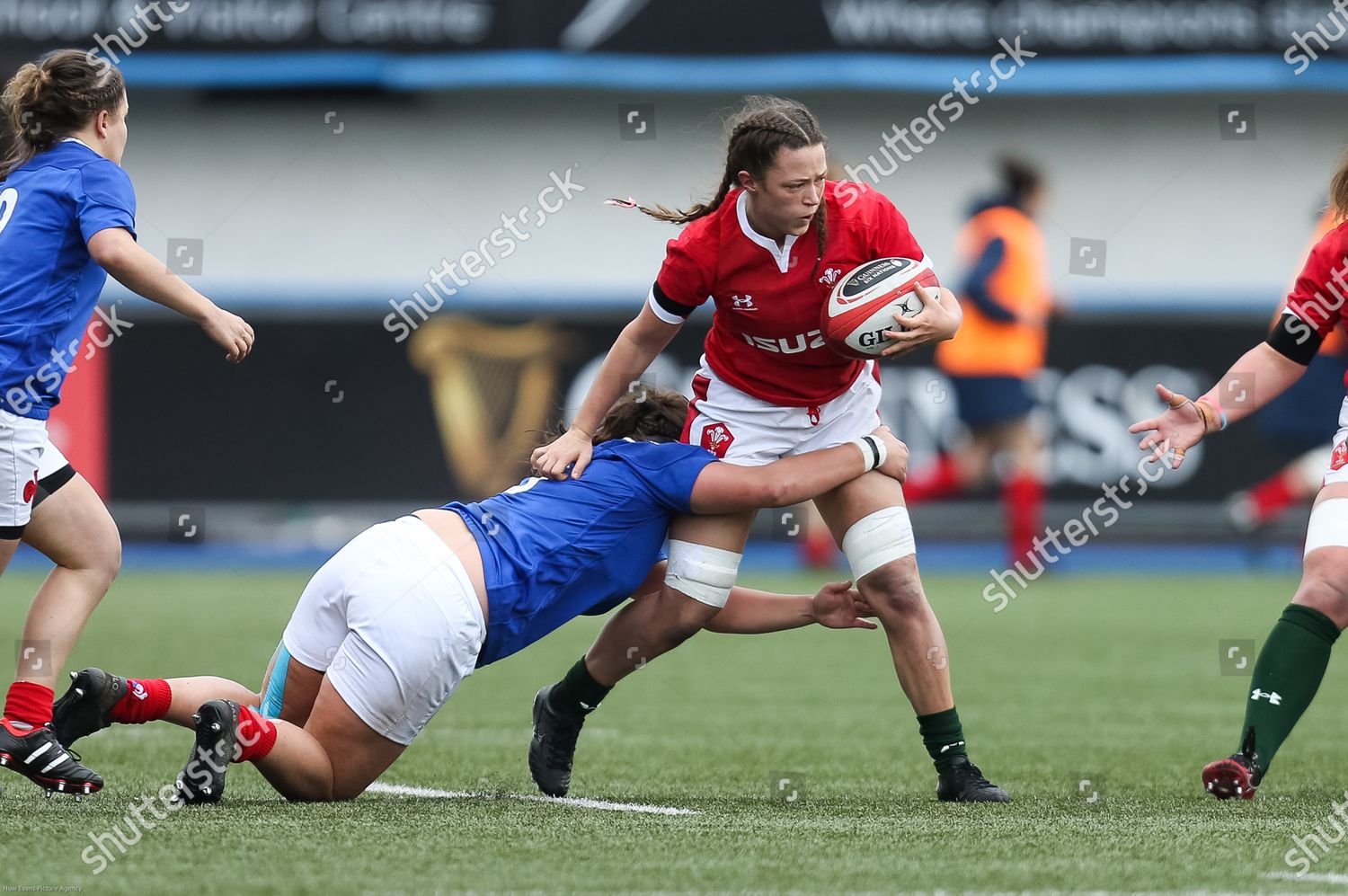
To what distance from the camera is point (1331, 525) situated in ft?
15.2

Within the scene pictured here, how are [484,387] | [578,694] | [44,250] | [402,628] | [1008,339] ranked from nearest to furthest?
[402,628], [44,250], [578,694], [1008,339], [484,387]

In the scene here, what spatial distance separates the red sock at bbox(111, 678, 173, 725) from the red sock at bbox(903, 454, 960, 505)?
331 inches

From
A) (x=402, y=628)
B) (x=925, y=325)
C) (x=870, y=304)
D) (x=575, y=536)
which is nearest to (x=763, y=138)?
(x=870, y=304)

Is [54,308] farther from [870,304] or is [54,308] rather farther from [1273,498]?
[1273,498]

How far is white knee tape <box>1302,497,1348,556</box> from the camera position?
462cm

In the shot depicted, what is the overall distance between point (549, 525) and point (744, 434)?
715mm

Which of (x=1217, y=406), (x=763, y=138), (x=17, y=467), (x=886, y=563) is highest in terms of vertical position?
(x=763, y=138)

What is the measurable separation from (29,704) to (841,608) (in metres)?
2.18

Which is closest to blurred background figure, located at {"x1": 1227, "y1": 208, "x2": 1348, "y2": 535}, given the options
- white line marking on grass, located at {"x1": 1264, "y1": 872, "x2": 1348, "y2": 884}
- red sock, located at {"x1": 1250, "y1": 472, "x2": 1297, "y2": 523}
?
red sock, located at {"x1": 1250, "y1": 472, "x2": 1297, "y2": 523}

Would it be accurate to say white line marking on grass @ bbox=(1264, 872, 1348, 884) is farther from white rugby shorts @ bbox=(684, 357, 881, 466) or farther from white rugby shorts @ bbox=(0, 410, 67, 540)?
white rugby shorts @ bbox=(0, 410, 67, 540)

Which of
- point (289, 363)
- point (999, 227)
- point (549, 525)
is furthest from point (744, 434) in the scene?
point (289, 363)

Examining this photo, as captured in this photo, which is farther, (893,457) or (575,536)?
(893,457)

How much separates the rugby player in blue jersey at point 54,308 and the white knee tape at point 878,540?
1725 mm

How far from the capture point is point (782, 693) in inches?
299
